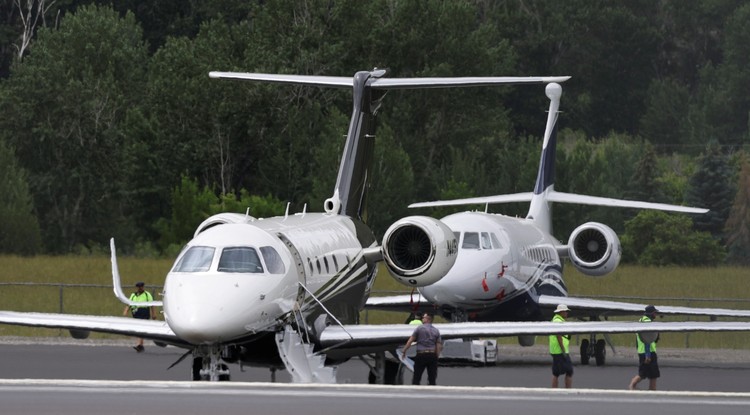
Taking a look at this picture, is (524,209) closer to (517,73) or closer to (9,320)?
(517,73)

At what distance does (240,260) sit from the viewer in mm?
23078

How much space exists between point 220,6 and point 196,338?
70193 mm

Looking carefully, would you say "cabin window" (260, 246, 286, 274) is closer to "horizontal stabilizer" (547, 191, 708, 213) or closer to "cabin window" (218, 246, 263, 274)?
"cabin window" (218, 246, 263, 274)

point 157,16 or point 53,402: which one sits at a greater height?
point 157,16

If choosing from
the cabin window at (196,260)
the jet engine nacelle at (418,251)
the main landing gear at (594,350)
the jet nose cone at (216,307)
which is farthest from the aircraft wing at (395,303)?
the jet nose cone at (216,307)

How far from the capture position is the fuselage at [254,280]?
2209 centimetres

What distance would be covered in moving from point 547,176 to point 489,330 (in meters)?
17.3

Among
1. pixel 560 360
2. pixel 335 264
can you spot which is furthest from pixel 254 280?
pixel 560 360

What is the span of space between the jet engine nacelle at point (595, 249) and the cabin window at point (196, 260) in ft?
49.7

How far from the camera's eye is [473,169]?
7188 cm

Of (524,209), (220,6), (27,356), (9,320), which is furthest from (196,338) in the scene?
(220,6)

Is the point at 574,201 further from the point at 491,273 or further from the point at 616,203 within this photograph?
the point at 491,273

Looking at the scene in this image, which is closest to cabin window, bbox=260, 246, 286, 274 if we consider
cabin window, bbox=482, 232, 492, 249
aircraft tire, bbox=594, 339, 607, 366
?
cabin window, bbox=482, 232, 492, 249

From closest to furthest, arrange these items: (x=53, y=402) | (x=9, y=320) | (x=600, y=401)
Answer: (x=53, y=402), (x=600, y=401), (x=9, y=320)
